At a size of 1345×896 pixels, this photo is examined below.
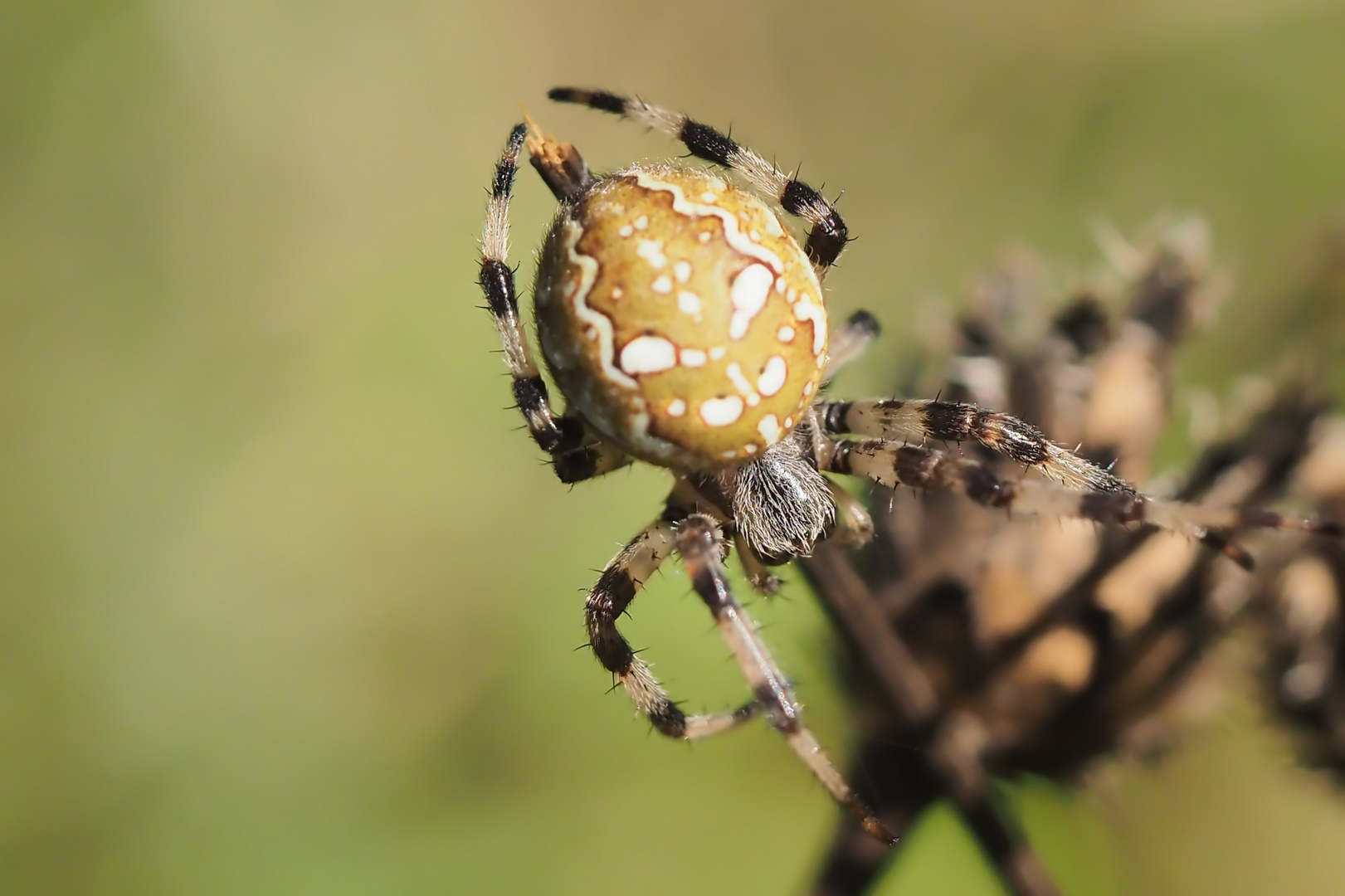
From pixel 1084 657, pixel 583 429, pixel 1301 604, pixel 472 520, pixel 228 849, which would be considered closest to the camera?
pixel 583 429

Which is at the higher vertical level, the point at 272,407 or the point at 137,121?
the point at 137,121

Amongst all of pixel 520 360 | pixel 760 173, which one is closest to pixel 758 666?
pixel 520 360

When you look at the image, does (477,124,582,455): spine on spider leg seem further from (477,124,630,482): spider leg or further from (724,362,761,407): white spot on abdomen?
(724,362,761,407): white spot on abdomen

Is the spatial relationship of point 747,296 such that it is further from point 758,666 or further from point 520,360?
point 758,666

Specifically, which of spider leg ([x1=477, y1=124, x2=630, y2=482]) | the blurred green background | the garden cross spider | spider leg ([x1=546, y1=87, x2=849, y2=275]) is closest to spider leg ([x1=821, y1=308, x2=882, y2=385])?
the garden cross spider

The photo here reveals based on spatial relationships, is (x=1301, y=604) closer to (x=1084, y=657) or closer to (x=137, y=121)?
(x=1084, y=657)

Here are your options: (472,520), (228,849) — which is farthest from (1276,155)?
(228,849)
